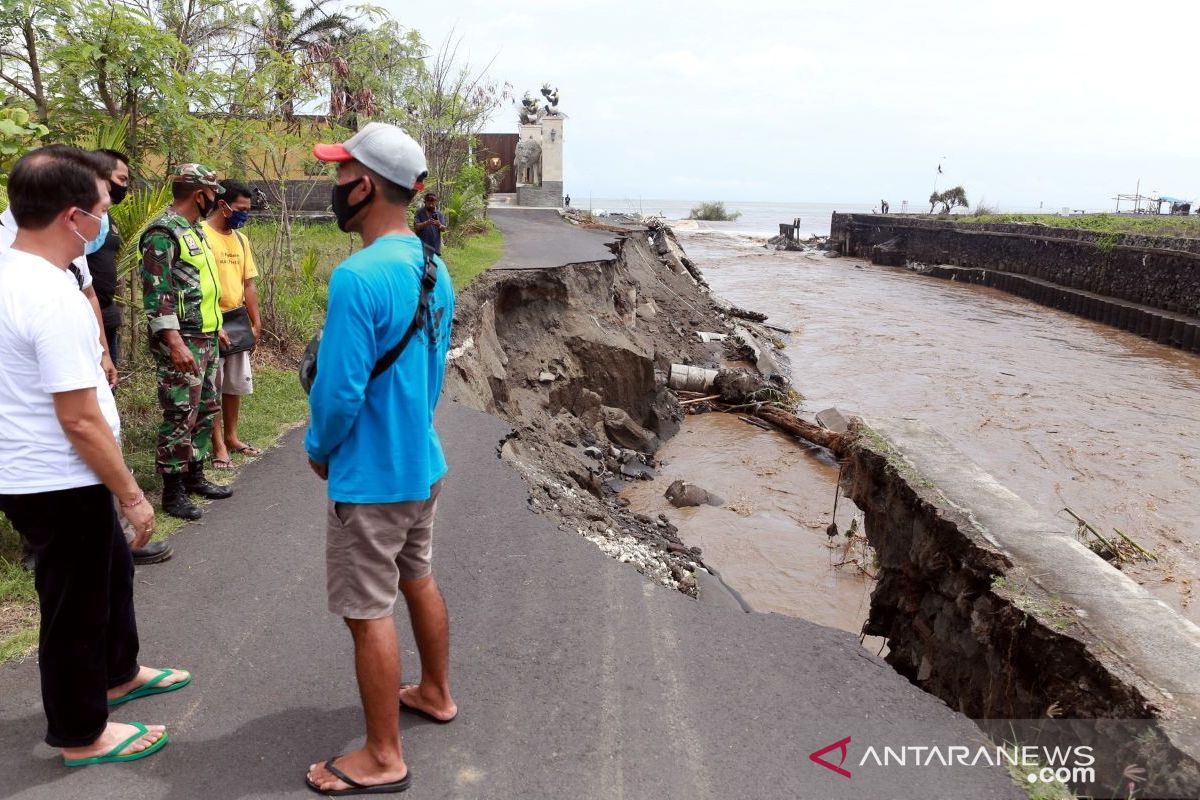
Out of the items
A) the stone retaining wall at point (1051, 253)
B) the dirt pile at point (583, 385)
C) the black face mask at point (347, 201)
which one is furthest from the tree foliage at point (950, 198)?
the black face mask at point (347, 201)

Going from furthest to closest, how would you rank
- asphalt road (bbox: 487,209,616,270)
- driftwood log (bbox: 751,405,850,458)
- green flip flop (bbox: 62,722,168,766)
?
1. asphalt road (bbox: 487,209,616,270)
2. driftwood log (bbox: 751,405,850,458)
3. green flip flop (bbox: 62,722,168,766)

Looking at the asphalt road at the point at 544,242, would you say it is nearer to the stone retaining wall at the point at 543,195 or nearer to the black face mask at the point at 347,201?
the stone retaining wall at the point at 543,195

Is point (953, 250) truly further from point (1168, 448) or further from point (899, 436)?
point (899, 436)

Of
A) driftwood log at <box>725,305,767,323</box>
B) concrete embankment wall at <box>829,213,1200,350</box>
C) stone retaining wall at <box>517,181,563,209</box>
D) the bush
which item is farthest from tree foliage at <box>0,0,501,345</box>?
the bush

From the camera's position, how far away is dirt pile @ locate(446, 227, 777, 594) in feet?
20.1

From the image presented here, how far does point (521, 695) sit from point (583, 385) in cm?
897

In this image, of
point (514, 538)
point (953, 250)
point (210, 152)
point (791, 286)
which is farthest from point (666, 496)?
point (953, 250)

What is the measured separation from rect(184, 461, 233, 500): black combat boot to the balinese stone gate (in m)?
27.5

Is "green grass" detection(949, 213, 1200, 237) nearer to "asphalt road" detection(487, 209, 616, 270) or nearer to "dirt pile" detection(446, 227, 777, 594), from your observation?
"asphalt road" detection(487, 209, 616, 270)

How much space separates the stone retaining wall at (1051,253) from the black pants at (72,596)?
91.2ft

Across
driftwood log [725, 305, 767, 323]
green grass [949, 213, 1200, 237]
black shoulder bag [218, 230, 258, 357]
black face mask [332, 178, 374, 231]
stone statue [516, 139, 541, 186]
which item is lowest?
driftwood log [725, 305, 767, 323]

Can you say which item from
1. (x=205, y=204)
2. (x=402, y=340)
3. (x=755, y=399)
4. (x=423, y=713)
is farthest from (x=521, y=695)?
(x=755, y=399)

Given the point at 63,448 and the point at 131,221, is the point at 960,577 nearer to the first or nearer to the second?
the point at 63,448

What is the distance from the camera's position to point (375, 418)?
2.54 meters
